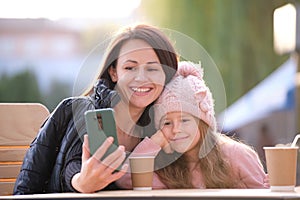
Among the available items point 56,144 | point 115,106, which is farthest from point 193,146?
point 56,144

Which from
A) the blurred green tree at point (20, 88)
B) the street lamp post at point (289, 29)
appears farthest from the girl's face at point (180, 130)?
the blurred green tree at point (20, 88)

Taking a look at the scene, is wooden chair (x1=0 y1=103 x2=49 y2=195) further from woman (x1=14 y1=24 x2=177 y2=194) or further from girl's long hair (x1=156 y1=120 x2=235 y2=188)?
girl's long hair (x1=156 y1=120 x2=235 y2=188)

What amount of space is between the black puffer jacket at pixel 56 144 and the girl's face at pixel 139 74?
6 cm

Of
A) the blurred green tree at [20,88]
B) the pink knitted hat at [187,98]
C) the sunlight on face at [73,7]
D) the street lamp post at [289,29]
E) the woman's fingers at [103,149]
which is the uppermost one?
the sunlight on face at [73,7]

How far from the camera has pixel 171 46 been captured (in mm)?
2760

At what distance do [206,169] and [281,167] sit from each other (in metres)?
0.47

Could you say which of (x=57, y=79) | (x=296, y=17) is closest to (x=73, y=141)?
(x=296, y=17)

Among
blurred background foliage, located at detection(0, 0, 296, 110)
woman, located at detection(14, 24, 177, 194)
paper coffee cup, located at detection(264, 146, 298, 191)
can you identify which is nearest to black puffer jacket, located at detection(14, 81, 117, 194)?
woman, located at detection(14, 24, 177, 194)

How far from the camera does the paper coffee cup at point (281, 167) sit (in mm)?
2324

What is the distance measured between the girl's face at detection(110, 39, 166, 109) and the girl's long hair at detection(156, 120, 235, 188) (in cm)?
22

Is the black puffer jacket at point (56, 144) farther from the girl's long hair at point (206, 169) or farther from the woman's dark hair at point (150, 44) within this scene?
the girl's long hair at point (206, 169)

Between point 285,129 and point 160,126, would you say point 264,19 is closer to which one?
point 285,129

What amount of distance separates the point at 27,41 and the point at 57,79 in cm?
205

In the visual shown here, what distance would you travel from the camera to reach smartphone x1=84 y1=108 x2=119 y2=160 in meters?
2.25
